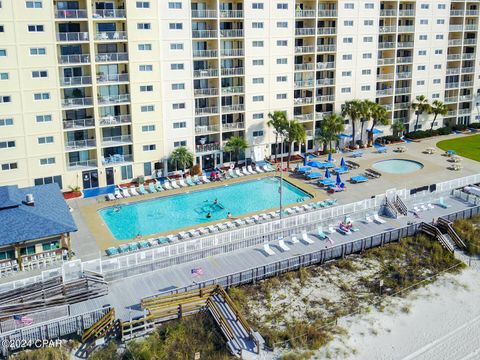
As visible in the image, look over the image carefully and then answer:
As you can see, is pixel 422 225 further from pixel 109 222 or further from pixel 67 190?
pixel 67 190

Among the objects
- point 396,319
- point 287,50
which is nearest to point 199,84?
point 287,50

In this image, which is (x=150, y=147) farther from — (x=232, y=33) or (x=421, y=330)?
(x=421, y=330)

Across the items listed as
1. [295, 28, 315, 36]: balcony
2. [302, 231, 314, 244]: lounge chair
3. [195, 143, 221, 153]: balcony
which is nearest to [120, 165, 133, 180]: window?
[195, 143, 221, 153]: balcony

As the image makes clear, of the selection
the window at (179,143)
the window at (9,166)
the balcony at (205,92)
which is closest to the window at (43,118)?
the window at (9,166)

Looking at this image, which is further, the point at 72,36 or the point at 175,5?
the point at 175,5

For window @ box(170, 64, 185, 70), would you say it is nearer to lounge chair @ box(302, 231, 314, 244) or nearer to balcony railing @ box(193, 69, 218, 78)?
balcony railing @ box(193, 69, 218, 78)

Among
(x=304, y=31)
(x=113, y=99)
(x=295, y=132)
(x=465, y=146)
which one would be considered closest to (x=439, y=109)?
(x=465, y=146)

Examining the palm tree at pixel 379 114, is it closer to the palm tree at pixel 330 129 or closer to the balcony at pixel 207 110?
the palm tree at pixel 330 129
